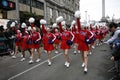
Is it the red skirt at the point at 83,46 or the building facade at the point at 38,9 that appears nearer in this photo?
the red skirt at the point at 83,46

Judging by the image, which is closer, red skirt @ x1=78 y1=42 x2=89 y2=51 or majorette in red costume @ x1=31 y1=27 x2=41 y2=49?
red skirt @ x1=78 y1=42 x2=89 y2=51

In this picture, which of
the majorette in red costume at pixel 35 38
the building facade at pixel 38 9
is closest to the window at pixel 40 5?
the building facade at pixel 38 9

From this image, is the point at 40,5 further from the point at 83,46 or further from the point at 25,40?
the point at 83,46

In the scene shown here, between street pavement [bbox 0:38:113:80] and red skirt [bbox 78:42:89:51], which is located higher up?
red skirt [bbox 78:42:89:51]

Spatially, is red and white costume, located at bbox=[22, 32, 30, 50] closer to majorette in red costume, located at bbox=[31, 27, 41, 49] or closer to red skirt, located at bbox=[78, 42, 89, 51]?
majorette in red costume, located at bbox=[31, 27, 41, 49]

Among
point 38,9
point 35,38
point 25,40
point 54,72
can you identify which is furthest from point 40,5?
point 54,72

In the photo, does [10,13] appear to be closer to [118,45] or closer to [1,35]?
[1,35]

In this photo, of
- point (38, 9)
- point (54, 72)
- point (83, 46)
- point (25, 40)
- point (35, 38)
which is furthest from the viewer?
point (38, 9)

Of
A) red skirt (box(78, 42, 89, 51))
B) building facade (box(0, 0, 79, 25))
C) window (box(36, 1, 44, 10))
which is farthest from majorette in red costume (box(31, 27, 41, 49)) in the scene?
window (box(36, 1, 44, 10))

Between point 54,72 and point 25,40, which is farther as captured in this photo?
point 25,40

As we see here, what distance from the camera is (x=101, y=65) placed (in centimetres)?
1255

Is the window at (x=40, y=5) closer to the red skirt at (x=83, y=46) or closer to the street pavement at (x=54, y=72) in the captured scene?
the street pavement at (x=54, y=72)

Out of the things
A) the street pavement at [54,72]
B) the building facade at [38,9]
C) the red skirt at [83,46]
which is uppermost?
the building facade at [38,9]

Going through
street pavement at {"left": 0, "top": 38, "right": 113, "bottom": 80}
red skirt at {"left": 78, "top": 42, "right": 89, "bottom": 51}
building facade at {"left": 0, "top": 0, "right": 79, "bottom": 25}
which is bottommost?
street pavement at {"left": 0, "top": 38, "right": 113, "bottom": 80}
